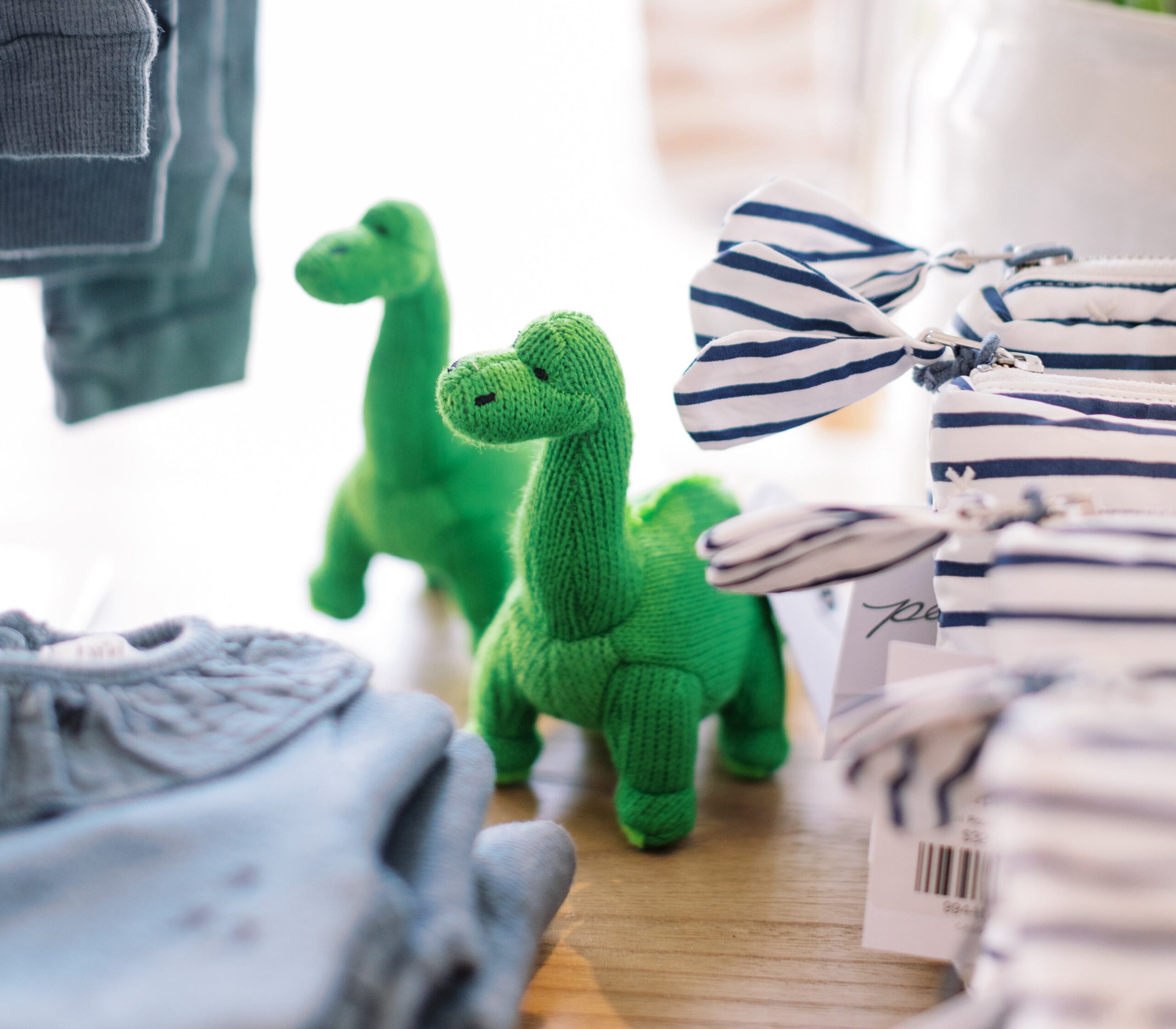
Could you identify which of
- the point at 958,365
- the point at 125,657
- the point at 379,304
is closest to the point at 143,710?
the point at 125,657

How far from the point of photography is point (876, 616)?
0.51 metres

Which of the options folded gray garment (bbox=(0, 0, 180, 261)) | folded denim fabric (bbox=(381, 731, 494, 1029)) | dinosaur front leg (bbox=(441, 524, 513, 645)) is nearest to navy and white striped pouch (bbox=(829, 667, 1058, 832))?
folded denim fabric (bbox=(381, 731, 494, 1029))

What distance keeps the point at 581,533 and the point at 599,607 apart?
41 millimetres

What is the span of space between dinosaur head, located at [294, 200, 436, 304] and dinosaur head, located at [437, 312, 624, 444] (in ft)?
0.46

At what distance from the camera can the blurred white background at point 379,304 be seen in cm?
86

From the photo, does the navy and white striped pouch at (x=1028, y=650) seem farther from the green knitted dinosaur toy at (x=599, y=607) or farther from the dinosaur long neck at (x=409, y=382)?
the dinosaur long neck at (x=409, y=382)

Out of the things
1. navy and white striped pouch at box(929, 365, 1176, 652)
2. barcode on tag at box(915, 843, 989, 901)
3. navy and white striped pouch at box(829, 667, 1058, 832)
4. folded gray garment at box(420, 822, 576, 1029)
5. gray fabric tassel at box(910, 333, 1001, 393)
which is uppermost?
gray fabric tassel at box(910, 333, 1001, 393)

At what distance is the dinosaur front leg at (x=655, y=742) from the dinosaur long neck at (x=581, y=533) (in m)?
0.03

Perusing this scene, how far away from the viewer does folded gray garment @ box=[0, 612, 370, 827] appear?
0.36 metres

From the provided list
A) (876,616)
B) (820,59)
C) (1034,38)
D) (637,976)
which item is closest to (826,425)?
(820,59)

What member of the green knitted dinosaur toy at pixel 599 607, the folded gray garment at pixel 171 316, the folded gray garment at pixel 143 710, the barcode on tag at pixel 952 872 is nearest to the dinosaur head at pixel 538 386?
the green knitted dinosaur toy at pixel 599 607

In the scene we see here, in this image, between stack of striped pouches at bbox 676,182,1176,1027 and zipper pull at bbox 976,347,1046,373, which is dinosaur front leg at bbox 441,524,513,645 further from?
zipper pull at bbox 976,347,1046,373

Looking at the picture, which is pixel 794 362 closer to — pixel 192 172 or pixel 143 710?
pixel 143 710

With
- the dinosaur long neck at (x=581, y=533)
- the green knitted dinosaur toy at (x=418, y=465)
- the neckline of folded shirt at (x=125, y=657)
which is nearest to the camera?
the neckline of folded shirt at (x=125, y=657)
